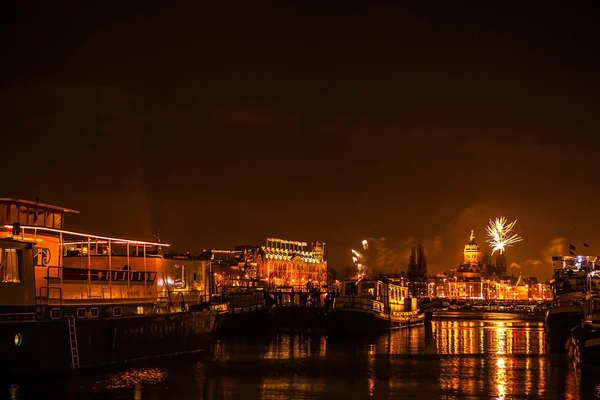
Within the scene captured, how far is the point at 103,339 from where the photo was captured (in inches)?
1328

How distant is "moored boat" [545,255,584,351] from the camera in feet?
171

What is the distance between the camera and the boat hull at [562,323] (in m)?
51.9

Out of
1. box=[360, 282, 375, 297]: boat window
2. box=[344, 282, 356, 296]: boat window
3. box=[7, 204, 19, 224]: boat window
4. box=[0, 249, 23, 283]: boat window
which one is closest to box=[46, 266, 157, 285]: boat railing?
box=[0, 249, 23, 283]: boat window

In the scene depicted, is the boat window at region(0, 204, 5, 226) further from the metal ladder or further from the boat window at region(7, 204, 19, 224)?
the metal ladder

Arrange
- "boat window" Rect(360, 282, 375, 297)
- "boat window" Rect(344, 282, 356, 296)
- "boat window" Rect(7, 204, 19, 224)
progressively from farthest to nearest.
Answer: "boat window" Rect(344, 282, 356, 296), "boat window" Rect(360, 282, 375, 297), "boat window" Rect(7, 204, 19, 224)

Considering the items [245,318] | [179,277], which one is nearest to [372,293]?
[245,318]

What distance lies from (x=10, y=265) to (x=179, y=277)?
13.3 metres

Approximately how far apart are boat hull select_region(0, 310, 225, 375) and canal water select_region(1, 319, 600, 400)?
69 centimetres

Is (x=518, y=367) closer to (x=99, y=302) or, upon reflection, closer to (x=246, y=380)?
(x=246, y=380)

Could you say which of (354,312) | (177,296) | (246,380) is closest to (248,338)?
(354,312)

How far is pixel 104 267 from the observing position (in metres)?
39.4

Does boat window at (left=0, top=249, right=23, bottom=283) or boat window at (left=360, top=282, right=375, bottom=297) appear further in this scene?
boat window at (left=360, top=282, right=375, bottom=297)

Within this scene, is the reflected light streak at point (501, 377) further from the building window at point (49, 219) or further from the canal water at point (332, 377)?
the building window at point (49, 219)

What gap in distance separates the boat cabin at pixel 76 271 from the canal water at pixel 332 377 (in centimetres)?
300
